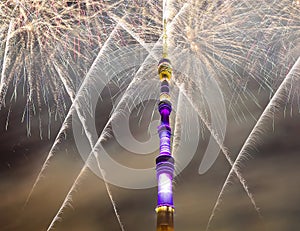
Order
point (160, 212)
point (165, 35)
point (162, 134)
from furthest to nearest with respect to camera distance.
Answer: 1. point (162, 134)
2. point (160, 212)
3. point (165, 35)

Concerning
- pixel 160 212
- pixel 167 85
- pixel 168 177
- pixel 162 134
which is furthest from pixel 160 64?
pixel 160 212

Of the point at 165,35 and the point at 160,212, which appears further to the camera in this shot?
the point at 160,212

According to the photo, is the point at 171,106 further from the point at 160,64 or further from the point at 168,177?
the point at 168,177

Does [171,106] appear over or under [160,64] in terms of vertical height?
under

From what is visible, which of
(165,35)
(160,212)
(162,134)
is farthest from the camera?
(162,134)
